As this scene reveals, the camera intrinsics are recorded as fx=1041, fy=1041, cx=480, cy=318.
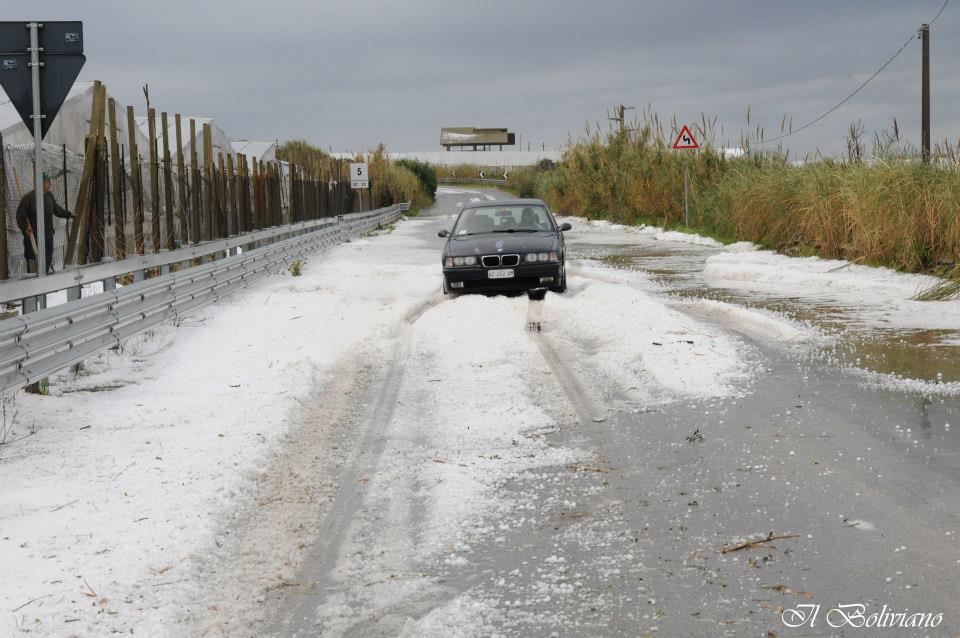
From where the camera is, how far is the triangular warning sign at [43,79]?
29.7ft

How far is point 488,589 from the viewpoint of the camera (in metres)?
4.15

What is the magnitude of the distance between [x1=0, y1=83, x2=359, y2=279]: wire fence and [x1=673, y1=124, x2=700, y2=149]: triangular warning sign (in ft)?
36.1

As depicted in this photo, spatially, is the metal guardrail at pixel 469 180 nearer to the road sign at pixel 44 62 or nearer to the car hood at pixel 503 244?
the car hood at pixel 503 244

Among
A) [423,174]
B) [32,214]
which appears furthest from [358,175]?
[423,174]

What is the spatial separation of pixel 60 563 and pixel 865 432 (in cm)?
480

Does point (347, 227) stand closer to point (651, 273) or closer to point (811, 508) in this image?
point (651, 273)

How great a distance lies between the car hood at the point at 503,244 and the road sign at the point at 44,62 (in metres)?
6.48

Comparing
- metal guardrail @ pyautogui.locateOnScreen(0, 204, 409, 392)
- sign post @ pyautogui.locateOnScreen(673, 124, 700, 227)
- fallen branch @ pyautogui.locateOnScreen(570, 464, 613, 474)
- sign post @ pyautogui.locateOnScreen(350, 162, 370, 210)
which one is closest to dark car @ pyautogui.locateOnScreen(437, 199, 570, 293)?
metal guardrail @ pyautogui.locateOnScreen(0, 204, 409, 392)

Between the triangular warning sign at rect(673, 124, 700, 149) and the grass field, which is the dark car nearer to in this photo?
the grass field

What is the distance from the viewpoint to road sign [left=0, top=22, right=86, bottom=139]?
8.99m

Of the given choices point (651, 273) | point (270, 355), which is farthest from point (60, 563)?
point (651, 273)

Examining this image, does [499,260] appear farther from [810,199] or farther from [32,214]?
[810,199]

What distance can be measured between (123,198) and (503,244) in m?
5.14

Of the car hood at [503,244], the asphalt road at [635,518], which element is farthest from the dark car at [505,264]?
the asphalt road at [635,518]
